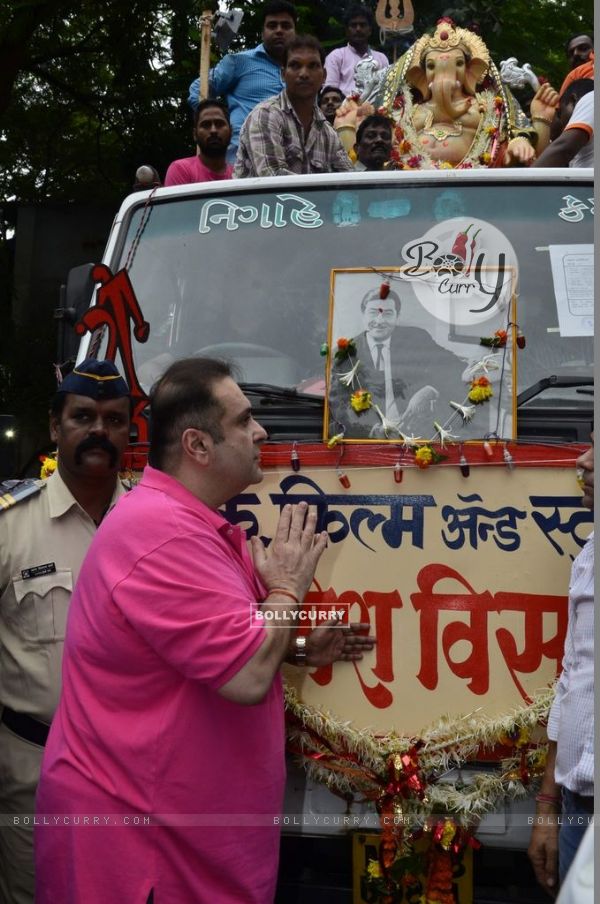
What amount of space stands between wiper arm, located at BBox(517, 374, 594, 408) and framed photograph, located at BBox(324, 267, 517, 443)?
63mm

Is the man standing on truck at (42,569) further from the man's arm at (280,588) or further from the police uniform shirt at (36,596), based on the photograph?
the man's arm at (280,588)

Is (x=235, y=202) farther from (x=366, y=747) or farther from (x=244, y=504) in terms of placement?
(x=366, y=747)

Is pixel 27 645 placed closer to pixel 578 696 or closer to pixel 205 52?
pixel 578 696

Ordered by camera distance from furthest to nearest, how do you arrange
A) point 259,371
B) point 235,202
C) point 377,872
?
point 235,202, point 259,371, point 377,872

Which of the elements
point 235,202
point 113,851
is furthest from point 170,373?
point 235,202

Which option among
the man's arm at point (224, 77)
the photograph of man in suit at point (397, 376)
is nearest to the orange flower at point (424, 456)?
the photograph of man in suit at point (397, 376)

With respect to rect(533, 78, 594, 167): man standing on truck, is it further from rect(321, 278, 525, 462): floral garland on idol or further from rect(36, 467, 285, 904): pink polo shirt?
rect(36, 467, 285, 904): pink polo shirt

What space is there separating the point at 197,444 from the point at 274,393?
0.97 m

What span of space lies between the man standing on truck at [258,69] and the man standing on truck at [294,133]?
210 centimetres

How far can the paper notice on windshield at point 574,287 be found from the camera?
3736 mm

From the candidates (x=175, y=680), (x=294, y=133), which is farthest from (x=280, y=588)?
(x=294, y=133)

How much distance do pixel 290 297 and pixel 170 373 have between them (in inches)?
44.7

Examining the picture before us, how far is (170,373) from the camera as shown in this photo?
290 centimetres

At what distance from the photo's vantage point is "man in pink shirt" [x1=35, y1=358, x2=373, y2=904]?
2547 mm
